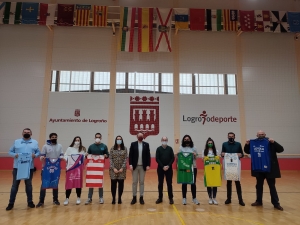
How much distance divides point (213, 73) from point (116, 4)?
7403 millimetres

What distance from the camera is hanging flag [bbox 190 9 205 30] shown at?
1277 cm

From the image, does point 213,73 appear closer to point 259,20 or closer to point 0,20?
point 259,20

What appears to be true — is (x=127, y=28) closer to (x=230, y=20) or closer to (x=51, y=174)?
(x=230, y=20)

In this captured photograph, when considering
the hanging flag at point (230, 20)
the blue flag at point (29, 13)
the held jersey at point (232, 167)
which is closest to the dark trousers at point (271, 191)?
the held jersey at point (232, 167)

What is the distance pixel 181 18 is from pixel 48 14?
24.2 feet

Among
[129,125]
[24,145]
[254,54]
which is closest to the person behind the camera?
[24,145]

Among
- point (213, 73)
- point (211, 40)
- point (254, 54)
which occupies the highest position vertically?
point (211, 40)

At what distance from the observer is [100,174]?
5.82 metres

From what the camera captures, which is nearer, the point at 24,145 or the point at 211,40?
the point at 24,145

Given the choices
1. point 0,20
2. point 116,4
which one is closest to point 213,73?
point 116,4

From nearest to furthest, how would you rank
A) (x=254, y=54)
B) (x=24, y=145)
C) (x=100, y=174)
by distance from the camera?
(x=24, y=145) → (x=100, y=174) → (x=254, y=54)

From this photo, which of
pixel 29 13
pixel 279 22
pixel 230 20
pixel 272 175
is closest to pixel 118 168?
pixel 272 175

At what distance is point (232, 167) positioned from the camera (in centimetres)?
584

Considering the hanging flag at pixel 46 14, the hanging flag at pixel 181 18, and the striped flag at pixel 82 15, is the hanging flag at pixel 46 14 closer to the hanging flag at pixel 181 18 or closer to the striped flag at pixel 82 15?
the striped flag at pixel 82 15
